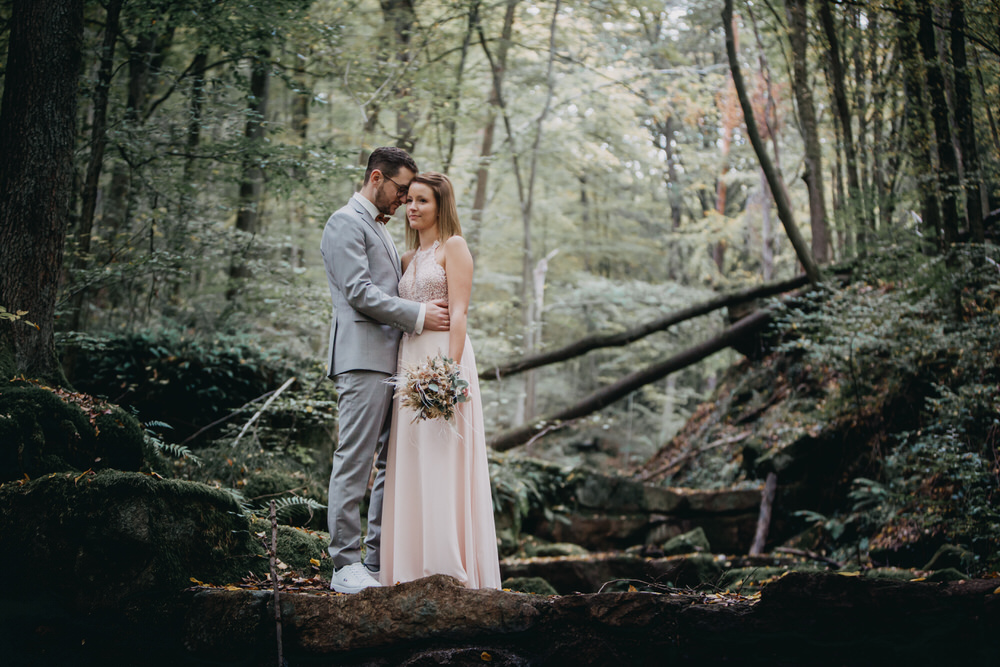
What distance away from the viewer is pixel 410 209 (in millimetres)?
3838

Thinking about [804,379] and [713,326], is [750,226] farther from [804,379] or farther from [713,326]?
[804,379]

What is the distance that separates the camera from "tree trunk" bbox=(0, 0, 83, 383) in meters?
4.74

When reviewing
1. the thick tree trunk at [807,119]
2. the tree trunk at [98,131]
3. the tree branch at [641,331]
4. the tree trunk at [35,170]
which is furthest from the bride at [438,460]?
the thick tree trunk at [807,119]

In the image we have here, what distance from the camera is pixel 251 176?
8.79 meters

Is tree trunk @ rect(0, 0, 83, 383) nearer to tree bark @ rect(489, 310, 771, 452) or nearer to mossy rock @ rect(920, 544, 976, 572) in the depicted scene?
tree bark @ rect(489, 310, 771, 452)

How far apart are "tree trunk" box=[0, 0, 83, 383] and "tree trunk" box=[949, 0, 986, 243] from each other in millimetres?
7527

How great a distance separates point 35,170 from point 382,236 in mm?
2960

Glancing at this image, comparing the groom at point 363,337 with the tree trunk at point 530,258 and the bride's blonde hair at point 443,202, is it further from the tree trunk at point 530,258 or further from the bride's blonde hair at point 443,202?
the tree trunk at point 530,258

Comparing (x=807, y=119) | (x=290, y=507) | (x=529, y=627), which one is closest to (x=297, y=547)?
(x=290, y=507)

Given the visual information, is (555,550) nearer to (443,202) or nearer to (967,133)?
(443,202)

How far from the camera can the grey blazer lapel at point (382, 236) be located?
3818 mm

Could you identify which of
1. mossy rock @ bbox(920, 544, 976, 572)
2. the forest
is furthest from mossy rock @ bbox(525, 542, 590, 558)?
mossy rock @ bbox(920, 544, 976, 572)

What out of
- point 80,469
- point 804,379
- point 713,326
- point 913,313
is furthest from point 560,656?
point 713,326

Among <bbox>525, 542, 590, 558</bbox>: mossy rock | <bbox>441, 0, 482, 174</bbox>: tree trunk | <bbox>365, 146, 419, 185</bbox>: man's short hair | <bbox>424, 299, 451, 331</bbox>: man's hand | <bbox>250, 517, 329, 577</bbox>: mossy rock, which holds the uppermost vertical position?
<bbox>441, 0, 482, 174</bbox>: tree trunk
